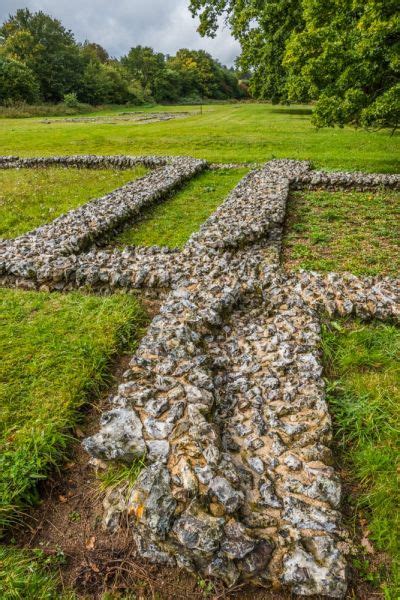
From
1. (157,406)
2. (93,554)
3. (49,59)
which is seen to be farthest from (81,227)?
(49,59)

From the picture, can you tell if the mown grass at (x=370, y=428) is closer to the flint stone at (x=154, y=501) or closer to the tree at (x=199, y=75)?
the flint stone at (x=154, y=501)

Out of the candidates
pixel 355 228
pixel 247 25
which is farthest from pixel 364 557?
pixel 247 25

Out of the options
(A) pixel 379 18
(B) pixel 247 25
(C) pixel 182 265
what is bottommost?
(C) pixel 182 265

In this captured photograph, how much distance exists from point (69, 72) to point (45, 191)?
70.4 m

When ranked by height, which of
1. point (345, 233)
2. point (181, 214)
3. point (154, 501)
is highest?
point (181, 214)

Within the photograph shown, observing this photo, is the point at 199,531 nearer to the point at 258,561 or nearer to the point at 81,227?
the point at 258,561

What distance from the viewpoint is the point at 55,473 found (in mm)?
3695

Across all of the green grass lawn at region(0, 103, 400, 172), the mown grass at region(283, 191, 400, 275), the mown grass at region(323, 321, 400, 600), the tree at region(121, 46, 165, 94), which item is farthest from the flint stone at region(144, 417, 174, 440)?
the tree at region(121, 46, 165, 94)

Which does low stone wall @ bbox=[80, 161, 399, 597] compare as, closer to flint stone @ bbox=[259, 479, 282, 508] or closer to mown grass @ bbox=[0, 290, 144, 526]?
flint stone @ bbox=[259, 479, 282, 508]

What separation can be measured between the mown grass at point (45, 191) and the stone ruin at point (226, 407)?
123 inches

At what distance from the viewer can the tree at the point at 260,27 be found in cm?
2017

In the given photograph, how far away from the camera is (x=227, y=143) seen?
2475 cm

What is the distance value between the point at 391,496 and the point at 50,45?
311 feet

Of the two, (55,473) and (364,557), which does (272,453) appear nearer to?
(364,557)
